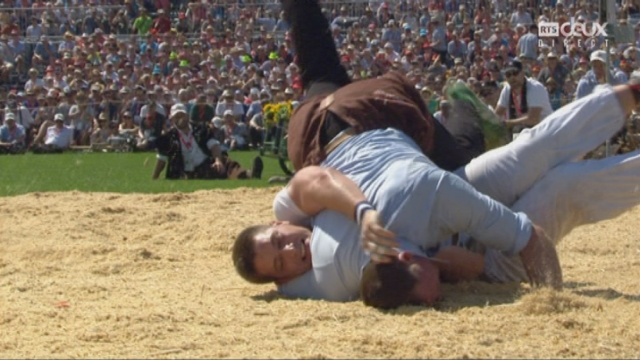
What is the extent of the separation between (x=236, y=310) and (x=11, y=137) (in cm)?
1835

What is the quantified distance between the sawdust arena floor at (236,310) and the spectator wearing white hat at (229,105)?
13739 mm

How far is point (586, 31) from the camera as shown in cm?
2131

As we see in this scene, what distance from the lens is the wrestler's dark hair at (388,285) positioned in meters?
5.13

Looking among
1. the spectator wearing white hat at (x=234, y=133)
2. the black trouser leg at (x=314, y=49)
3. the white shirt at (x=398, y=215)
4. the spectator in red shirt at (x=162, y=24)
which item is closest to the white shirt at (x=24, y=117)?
the spectator wearing white hat at (x=234, y=133)

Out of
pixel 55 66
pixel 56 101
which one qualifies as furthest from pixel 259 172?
pixel 55 66

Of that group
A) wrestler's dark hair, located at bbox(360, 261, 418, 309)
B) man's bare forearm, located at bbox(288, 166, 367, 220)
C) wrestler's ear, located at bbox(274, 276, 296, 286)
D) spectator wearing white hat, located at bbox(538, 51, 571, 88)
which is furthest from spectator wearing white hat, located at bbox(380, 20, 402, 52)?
wrestler's dark hair, located at bbox(360, 261, 418, 309)

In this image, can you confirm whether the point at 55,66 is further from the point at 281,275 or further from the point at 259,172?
the point at 281,275

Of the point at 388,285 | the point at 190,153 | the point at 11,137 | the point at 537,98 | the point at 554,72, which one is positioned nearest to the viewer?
the point at 388,285

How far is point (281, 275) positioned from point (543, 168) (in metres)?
1.48

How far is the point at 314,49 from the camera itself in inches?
286

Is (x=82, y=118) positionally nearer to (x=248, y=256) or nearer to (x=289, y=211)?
(x=289, y=211)

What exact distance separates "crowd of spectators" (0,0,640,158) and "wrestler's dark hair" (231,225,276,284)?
12.8m

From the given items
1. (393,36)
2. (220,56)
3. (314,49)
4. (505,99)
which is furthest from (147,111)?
(314,49)

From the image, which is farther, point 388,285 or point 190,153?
point 190,153
